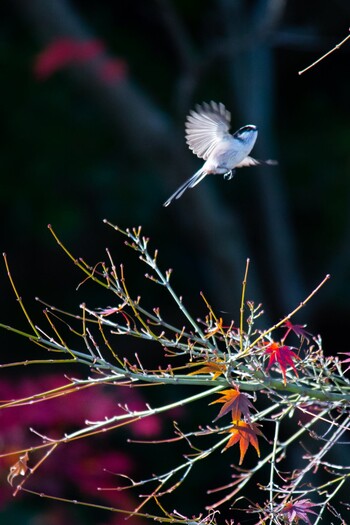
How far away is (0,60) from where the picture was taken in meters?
5.59

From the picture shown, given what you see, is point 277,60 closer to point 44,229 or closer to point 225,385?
point 44,229

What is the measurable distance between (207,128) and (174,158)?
9.41ft

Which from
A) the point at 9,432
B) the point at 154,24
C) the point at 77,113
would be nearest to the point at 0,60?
the point at 77,113

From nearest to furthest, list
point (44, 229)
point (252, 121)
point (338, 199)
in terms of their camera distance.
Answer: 1. point (252, 121)
2. point (44, 229)
3. point (338, 199)

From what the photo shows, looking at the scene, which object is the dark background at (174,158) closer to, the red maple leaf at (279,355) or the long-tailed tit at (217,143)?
the long-tailed tit at (217,143)

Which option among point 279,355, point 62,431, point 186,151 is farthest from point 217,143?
point 186,151

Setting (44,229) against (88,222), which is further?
(88,222)

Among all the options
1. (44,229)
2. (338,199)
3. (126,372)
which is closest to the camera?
(126,372)

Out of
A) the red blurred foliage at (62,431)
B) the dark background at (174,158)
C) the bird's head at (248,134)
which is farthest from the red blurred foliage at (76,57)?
the bird's head at (248,134)

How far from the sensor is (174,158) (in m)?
4.75

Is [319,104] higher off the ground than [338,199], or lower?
higher

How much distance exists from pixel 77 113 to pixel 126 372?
4.67 meters

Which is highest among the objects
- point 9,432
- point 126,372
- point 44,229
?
point 126,372

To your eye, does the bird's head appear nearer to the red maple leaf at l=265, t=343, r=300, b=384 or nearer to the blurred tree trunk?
A: the red maple leaf at l=265, t=343, r=300, b=384
